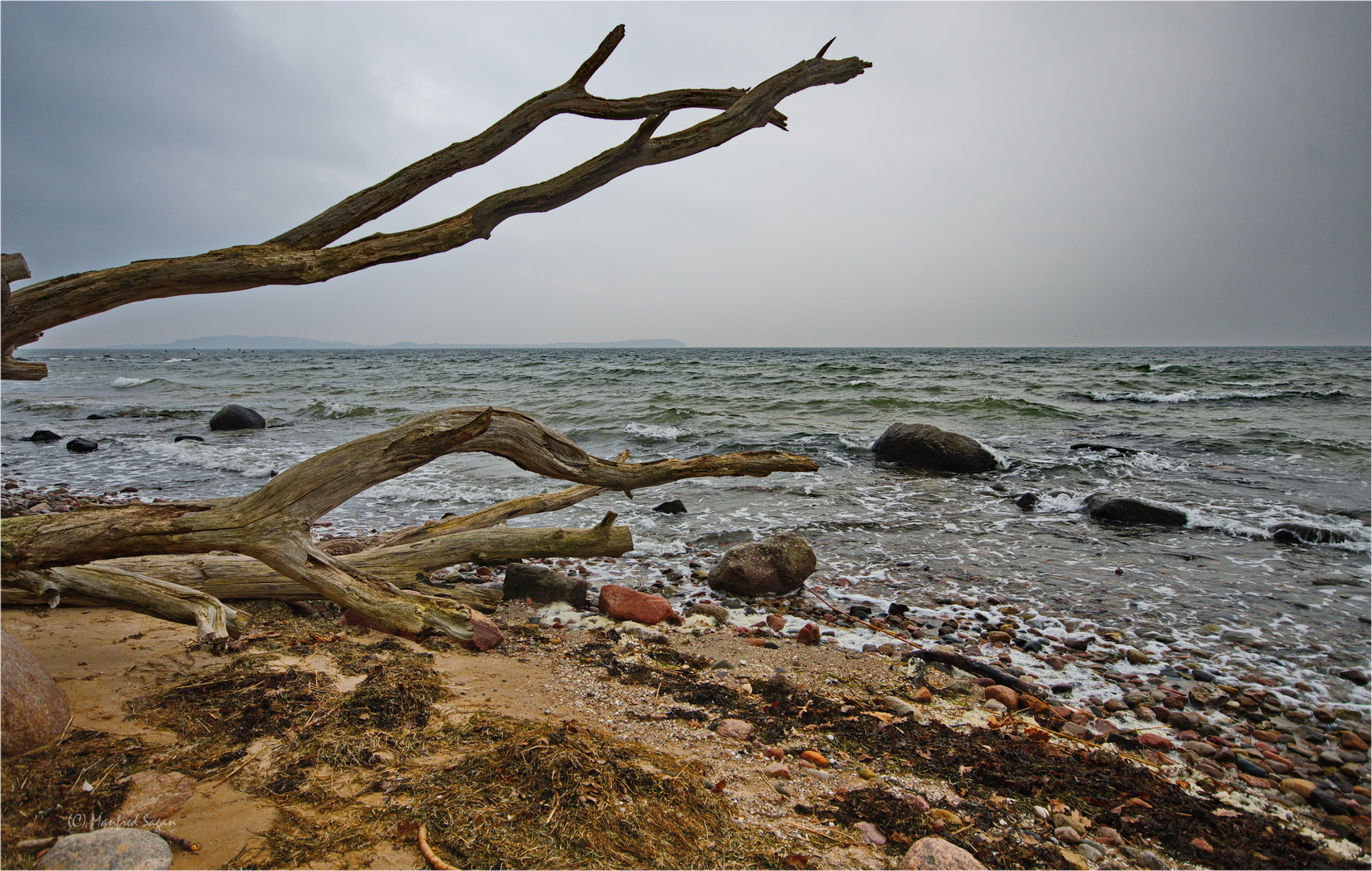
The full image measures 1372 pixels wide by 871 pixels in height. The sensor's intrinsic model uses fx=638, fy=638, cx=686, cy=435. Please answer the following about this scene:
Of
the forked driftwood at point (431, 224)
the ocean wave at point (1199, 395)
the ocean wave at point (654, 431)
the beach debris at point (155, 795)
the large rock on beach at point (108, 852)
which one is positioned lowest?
the ocean wave at point (654, 431)

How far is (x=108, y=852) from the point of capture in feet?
6.44

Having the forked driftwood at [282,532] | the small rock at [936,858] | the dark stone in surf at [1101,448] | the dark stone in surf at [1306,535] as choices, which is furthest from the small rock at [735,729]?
the dark stone in surf at [1101,448]

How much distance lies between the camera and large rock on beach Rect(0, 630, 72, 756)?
2459 millimetres

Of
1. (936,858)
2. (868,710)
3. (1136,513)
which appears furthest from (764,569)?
(1136,513)

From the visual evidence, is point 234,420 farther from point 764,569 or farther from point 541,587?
point 764,569

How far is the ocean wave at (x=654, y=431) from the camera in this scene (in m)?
14.6

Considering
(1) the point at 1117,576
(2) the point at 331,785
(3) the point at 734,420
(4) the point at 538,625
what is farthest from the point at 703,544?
(3) the point at 734,420

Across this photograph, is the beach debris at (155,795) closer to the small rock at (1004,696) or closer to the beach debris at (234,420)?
the small rock at (1004,696)

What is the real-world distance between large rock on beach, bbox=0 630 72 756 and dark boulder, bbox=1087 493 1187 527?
9850 millimetres

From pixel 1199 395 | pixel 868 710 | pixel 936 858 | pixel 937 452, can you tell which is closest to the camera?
pixel 936 858

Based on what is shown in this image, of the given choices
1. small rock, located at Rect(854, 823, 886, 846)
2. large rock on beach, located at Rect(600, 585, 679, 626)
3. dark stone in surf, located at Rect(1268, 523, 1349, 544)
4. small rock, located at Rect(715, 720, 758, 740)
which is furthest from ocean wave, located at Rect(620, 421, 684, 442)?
small rock, located at Rect(854, 823, 886, 846)

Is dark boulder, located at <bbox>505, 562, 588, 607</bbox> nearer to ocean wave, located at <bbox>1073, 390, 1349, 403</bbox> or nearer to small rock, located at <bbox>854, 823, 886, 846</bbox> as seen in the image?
small rock, located at <bbox>854, 823, 886, 846</bbox>

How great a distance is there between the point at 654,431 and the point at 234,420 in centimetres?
1114

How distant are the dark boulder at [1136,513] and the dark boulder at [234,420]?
1888 centimetres
